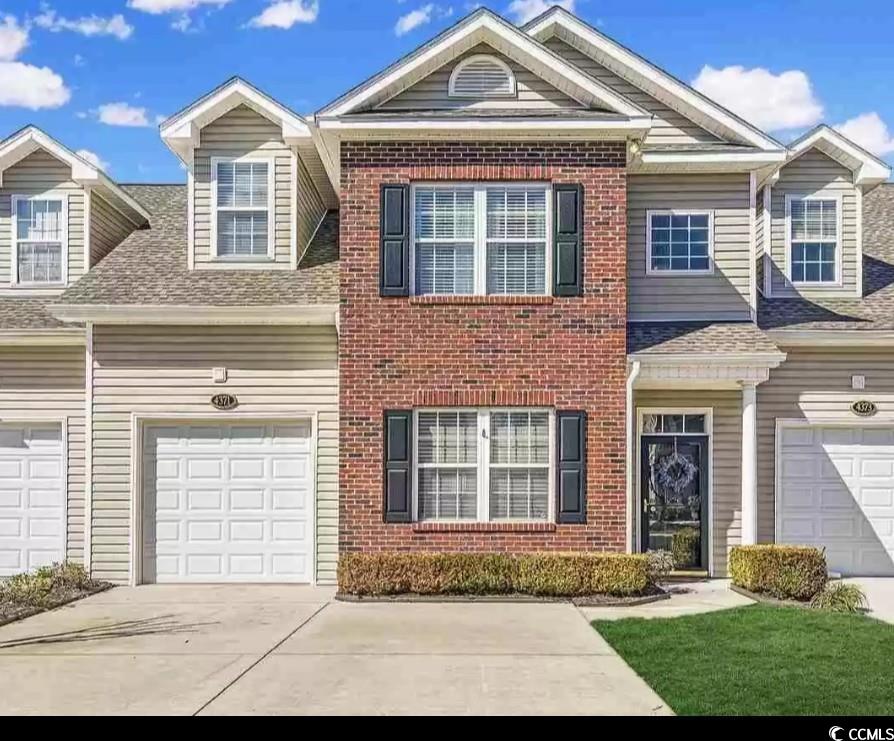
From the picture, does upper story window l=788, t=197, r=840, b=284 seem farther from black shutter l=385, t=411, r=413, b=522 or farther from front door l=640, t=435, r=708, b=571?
black shutter l=385, t=411, r=413, b=522

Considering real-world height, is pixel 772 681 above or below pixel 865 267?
below

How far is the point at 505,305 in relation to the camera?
502 inches

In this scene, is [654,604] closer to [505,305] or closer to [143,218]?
[505,305]

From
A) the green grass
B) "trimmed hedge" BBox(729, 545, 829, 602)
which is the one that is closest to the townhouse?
"trimmed hedge" BBox(729, 545, 829, 602)

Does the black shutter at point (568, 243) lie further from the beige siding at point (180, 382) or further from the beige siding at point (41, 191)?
the beige siding at point (41, 191)

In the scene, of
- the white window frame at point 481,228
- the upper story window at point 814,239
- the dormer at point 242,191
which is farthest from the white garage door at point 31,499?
the upper story window at point 814,239

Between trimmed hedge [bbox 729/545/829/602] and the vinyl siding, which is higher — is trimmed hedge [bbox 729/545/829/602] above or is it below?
below

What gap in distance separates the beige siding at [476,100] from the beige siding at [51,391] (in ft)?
19.9

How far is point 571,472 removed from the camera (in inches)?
495

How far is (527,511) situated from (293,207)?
5615mm

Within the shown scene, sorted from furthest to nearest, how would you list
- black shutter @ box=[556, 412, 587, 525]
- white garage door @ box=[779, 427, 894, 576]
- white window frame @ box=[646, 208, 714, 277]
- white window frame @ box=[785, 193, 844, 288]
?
white window frame @ box=[785, 193, 844, 288]
white garage door @ box=[779, 427, 894, 576]
white window frame @ box=[646, 208, 714, 277]
black shutter @ box=[556, 412, 587, 525]

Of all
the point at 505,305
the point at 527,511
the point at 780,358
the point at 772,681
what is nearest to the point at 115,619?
the point at 527,511

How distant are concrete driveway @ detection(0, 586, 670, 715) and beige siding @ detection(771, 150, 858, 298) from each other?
6773mm

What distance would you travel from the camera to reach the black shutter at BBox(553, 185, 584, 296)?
41.6ft
